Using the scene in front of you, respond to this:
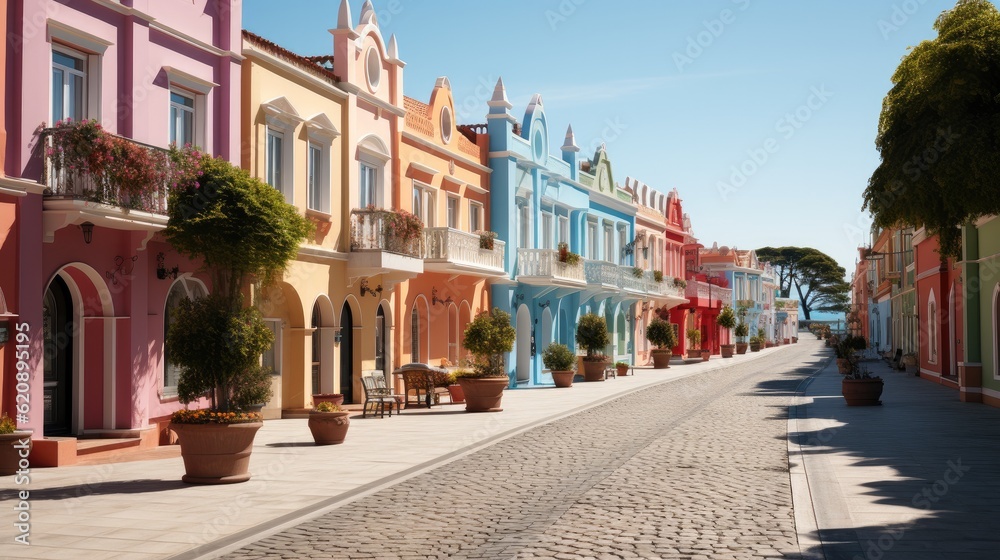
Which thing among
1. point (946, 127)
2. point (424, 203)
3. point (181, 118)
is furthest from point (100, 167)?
point (946, 127)

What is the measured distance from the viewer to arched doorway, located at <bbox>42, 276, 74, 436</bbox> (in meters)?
14.2

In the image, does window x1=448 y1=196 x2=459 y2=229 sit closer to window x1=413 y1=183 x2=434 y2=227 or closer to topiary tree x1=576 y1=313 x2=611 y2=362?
window x1=413 y1=183 x2=434 y2=227

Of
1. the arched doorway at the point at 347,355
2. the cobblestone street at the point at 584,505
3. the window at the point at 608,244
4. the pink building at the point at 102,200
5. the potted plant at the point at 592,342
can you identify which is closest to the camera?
the cobblestone street at the point at 584,505

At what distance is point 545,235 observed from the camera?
34.7m

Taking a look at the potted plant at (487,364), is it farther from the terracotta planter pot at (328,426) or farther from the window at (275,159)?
the terracotta planter pot at (328,426)

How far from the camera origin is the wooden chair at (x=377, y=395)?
1953 centimetres

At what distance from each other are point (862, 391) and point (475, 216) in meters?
12.8

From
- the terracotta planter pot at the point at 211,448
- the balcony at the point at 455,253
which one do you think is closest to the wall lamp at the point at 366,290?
the balcony at the point at 455,253

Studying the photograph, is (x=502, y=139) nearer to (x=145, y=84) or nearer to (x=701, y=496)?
(x=145, y=84)

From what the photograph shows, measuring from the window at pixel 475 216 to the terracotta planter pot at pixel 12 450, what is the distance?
60.5ft

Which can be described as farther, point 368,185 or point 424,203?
point 424,203

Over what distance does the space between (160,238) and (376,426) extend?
5.30 m

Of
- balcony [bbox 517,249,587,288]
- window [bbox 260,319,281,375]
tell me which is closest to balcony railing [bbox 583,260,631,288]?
balcony [bbox 517,249,587,288]

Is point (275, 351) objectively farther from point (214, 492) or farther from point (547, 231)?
point (547, 231)
